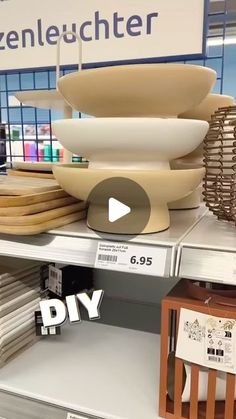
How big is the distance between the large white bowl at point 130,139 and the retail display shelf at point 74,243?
111 millimetres

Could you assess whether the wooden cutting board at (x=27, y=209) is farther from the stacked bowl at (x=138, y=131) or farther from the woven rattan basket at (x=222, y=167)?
the woven rattan basket at (x=222, y=167)

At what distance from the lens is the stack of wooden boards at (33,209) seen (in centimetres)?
59

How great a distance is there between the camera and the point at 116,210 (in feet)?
1.99

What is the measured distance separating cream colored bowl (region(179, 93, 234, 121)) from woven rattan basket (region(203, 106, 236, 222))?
0.36 feet

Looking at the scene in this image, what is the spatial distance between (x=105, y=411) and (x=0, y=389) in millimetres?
199

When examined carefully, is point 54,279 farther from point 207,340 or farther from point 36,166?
point 207,340

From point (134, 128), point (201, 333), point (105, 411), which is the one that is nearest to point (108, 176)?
point (134, 128)

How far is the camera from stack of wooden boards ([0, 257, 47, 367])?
73cm

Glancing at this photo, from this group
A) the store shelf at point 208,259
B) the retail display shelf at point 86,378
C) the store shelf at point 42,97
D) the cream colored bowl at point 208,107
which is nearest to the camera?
the store shelf at point 208,259

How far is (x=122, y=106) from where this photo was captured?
62 centimetres

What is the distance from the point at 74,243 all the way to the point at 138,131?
8.0 inches

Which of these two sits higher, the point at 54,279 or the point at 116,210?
the point at 116,210

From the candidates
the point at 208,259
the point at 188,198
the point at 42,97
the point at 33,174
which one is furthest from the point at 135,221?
the point at 42,97

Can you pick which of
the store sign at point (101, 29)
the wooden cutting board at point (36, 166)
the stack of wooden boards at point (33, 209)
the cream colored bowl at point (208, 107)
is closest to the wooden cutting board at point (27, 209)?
the stack of wooden boards at point (33, 209)
